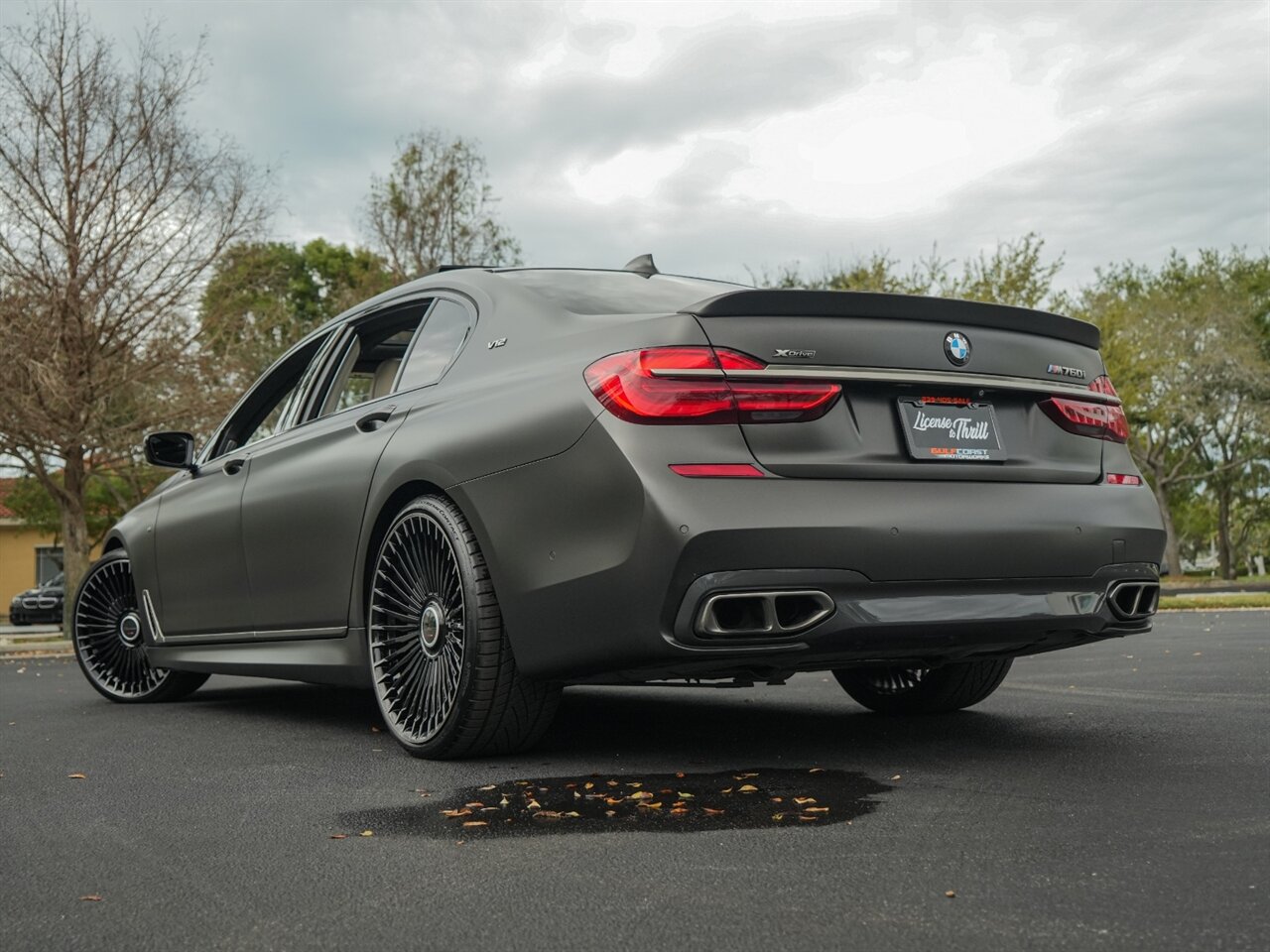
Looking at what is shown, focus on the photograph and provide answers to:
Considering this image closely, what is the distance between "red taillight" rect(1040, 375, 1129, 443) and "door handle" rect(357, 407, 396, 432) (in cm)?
231

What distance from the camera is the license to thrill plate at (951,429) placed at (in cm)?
412

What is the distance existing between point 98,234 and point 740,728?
58.7 ft

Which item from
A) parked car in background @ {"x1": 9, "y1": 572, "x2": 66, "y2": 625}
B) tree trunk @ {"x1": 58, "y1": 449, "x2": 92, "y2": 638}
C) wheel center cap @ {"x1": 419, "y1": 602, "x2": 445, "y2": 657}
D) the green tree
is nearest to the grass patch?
wheel center cap @ {"x1": 419, "y1": 602, "x2": 445, "y2": 657}

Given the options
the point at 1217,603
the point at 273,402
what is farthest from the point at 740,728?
the point at 1217,603

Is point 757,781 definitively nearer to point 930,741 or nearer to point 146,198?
point 930,741

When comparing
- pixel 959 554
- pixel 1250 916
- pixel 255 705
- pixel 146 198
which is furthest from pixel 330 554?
pixel 146 198

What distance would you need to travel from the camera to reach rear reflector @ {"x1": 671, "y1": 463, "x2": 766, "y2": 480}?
12.7 ft

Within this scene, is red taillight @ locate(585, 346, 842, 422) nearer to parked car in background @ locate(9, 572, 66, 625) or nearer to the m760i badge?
the m760i badge

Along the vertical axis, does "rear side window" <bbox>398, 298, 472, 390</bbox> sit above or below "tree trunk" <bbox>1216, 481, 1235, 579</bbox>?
above

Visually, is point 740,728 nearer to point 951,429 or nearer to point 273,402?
point 951,429

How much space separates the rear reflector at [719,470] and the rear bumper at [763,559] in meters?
0.02

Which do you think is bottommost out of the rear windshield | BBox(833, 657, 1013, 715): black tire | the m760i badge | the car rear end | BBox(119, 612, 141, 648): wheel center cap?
BBox(833, 657, 1013, 715): black tire

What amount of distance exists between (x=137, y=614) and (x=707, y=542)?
4.38m

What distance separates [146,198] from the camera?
68.1 feet
